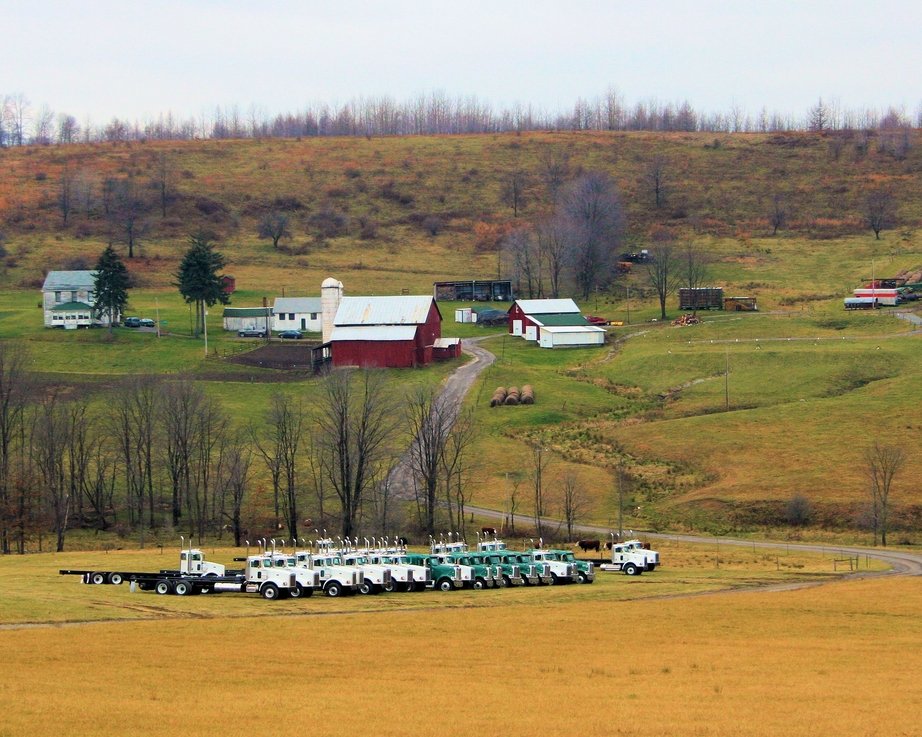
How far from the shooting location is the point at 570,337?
12356cm

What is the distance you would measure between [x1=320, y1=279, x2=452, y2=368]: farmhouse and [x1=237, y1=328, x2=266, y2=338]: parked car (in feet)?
29.2

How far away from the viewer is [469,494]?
85.6 metres

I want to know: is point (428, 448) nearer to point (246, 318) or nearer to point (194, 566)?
point (194, 566)

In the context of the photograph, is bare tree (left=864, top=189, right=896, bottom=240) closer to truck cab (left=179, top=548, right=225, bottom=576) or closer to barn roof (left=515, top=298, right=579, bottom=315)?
barn roof (left=515, top=298, right=579, bottom=315)

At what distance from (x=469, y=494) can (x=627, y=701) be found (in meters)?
55.3

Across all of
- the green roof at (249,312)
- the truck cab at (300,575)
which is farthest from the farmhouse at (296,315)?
the truck cab at (300,575)

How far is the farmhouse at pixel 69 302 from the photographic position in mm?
124125

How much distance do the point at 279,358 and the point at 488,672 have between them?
82751 mm

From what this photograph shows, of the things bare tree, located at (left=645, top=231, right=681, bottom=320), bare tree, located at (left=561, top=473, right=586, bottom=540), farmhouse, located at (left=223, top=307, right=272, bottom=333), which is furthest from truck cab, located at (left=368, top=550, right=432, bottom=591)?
bare tree, located at (left=645, top=231, right=681, bottom=320)

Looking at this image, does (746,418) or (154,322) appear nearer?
(746,418)

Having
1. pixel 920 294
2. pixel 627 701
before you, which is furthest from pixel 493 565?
pixel 920 294

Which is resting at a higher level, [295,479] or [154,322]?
[154,322]

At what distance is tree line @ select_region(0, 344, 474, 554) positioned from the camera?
264ft

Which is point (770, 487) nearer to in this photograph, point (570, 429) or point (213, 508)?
point (570, 429)
